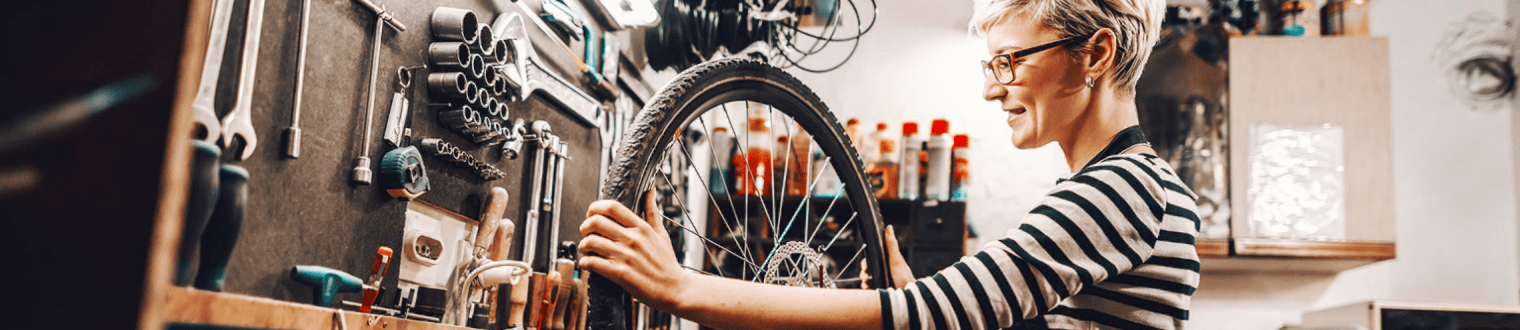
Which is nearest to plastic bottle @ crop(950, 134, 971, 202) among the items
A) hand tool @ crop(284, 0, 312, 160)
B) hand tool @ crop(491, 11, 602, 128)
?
hand tool @ crop(491, 11, 602, 128)

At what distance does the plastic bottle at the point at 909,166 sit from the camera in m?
3.12

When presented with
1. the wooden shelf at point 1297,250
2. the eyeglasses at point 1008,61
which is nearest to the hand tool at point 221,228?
the eyeglasses at point 1008,61

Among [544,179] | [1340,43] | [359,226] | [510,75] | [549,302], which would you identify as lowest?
[549,302]

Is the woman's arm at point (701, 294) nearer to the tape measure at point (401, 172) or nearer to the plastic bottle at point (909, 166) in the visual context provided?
the tape measure at point (401, 172)

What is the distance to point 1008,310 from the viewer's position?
2.88 ft

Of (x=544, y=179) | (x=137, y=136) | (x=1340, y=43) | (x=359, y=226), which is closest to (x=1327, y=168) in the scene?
(x=1340, y=43)

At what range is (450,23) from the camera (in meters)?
1.32

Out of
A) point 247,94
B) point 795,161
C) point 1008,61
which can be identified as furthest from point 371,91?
point 795,161

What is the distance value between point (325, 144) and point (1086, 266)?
3.02 ft

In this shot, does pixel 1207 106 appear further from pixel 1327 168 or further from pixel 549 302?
pixel 549 302

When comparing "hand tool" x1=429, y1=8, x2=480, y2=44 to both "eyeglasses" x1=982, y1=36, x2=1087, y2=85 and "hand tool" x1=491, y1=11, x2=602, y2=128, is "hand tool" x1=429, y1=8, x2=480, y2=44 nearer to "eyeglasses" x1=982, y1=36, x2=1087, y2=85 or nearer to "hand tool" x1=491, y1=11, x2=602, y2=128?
"hand tool" x1=491, y1=11, x2=602, y2=128

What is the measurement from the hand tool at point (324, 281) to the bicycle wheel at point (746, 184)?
1.12 feet

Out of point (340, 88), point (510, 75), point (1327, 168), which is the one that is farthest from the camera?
point (1327, 168)

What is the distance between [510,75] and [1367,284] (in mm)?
3715
